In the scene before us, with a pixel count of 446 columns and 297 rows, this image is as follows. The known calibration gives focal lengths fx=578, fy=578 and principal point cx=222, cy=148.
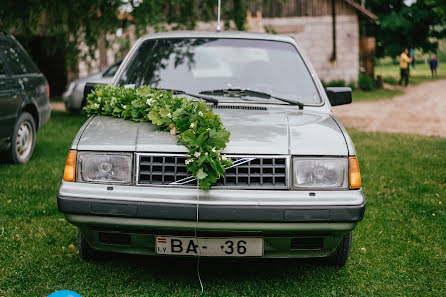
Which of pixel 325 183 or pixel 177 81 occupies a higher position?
pixel 177 81

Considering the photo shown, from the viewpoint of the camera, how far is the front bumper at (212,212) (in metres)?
3.35

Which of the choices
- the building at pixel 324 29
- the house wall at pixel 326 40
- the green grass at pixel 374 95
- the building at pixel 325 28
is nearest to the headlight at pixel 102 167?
the green grass at pixel 374 95

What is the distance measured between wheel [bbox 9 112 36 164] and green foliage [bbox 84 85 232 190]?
13.3 feet

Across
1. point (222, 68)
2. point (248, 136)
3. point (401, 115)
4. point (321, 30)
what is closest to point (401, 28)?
point (321, 30)

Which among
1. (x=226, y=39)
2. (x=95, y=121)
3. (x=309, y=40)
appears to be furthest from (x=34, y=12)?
(x=309, y=40)

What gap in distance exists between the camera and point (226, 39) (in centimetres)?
509

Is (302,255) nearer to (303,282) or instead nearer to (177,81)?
(303,282)

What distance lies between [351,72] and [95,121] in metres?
23.1

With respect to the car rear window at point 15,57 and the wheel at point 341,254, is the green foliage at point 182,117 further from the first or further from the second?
the car rear window at point 15,57

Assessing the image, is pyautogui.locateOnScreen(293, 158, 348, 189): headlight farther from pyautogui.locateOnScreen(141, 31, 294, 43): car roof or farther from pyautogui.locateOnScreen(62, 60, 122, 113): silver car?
pyautogui.locateOnScreen(62, 60, 122, 113): silver car

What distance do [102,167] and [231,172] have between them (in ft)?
2.60

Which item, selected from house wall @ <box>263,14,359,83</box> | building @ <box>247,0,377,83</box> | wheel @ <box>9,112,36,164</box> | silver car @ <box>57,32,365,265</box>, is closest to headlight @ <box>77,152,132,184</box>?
silver car @ <box>57,32,365,265</box>

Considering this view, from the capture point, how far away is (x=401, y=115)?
53.6ft

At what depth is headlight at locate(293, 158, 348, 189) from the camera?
351 centimetres
